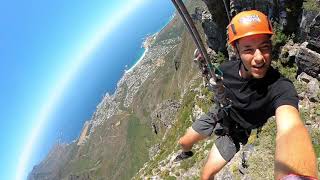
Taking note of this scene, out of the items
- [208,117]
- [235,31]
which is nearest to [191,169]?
[208,117]

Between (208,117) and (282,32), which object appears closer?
(208,117)

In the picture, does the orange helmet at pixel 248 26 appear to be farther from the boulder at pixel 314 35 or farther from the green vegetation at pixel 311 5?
the green vegetation at pixel 311 5

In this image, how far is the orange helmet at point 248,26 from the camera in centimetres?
579

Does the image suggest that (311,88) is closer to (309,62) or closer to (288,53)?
(309,62)

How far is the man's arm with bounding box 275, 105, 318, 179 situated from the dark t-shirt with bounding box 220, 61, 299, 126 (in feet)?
1.66

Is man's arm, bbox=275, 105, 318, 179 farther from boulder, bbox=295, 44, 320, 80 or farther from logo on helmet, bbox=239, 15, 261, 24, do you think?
boulder, bbox=295, 44, 320, 80

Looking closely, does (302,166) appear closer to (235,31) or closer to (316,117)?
(235,31)

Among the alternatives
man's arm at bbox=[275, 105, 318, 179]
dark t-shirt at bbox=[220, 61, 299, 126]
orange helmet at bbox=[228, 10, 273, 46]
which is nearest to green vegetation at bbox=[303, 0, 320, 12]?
dark t-shirt at bbox=[220, 61, 299, 126]

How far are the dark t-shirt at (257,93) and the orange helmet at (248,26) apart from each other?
660 millimetres

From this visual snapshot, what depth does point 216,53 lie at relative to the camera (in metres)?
49.5

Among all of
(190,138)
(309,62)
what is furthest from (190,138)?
(309,62)

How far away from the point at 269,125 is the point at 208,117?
11392mm

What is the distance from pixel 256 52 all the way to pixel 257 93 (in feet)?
3.16

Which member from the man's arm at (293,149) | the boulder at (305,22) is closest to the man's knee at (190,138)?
the man's arm at (293,149)
